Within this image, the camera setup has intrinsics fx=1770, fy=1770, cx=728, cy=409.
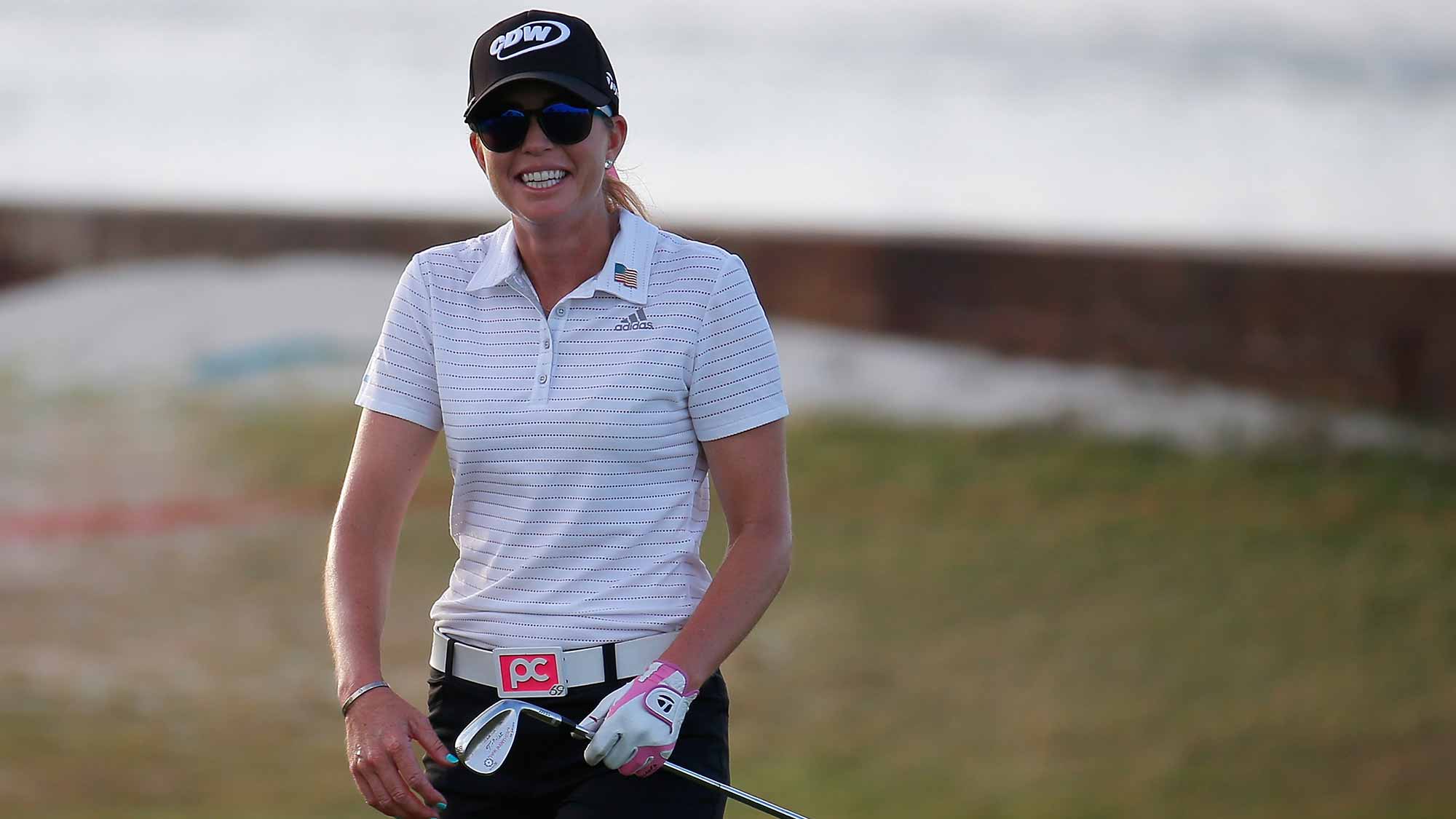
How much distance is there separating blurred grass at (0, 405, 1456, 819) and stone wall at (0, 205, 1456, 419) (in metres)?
0.36

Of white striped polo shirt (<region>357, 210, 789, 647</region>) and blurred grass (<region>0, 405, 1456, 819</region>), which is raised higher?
white striped polo shirt (<region>357, 210, 789, 647</region>)

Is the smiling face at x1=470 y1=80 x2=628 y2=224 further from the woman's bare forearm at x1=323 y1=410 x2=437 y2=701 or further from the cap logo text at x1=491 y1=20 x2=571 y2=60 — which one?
the woman's bare forearm at x1=323 y1=410 x2=437 y2=701

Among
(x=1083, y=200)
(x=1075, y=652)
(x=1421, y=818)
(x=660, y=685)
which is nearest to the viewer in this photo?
(x=660, y=685)

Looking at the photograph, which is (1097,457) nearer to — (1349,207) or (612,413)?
(1349,207)

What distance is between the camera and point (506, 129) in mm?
1811

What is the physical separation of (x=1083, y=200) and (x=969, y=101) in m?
0.69

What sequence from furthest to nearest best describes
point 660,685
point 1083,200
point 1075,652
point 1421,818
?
point 1083,200
point 1075,652
point 1421,818
point 660,685

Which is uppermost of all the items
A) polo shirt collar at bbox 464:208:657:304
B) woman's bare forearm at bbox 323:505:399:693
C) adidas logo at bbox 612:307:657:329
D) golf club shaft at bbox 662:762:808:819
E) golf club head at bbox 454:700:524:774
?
polo shirt collar at bbox 464:208:657:304

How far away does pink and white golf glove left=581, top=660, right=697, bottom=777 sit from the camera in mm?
1681

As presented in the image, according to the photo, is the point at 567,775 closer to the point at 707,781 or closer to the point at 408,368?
the point at 707,781

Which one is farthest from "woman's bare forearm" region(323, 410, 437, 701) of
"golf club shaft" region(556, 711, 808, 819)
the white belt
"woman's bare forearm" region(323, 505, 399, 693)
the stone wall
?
the stone wall

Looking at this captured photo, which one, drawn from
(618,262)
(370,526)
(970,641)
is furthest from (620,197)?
(970,641)

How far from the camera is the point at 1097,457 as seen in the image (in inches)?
271

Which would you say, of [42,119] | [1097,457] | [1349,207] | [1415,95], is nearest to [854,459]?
[1097,457]
